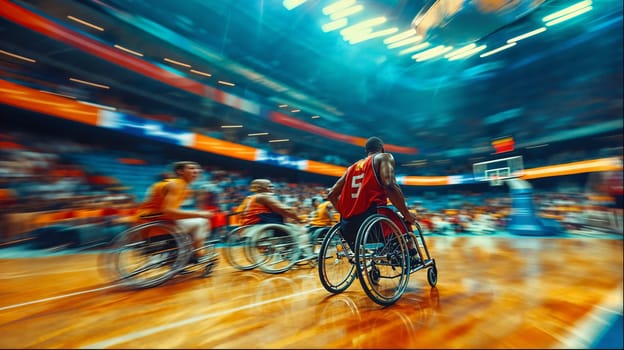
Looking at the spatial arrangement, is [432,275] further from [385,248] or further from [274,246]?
[274,246]

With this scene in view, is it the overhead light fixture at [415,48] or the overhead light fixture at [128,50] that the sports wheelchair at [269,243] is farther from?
the overhead light fixture at [128,50]

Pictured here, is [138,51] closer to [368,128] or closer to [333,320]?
[368,128]

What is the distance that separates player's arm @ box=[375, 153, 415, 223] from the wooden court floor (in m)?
0.58

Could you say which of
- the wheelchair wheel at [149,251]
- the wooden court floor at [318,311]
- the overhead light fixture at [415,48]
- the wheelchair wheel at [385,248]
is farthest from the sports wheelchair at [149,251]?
the overhead light fixture at [415,48]

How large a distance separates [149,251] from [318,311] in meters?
1.43

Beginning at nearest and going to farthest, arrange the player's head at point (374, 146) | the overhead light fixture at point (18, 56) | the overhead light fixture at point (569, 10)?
the player's head at point (374, 146), the overhead light fixture at point (569, 10), the overhead light fixture at point (18, 56)

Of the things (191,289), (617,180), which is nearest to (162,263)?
(191,289)

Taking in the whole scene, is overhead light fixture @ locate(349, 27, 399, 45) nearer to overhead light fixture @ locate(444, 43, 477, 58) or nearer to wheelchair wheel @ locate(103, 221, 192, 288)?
overhead light fixture @ locate(444, 43, 477, 58)

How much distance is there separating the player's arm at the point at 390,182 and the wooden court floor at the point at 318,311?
58cm

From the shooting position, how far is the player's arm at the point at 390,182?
1.59 meters

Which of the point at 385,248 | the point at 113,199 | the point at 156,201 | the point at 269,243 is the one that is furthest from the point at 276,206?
the point at 113,199

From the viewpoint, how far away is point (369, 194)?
1631mm

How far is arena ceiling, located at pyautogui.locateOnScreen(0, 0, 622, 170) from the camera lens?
2.36 metres

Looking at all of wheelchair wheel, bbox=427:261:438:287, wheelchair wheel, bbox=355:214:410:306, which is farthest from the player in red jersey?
wheelchair wheel, bbox=427:261:438:287
